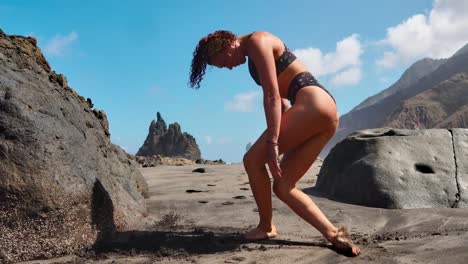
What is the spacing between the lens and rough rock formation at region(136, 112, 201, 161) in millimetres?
35906

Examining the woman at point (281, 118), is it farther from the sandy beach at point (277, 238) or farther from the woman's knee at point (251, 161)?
the sandy beach at point (277, 238)

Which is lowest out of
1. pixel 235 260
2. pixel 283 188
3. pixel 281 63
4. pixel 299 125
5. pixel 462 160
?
pixel 235 260

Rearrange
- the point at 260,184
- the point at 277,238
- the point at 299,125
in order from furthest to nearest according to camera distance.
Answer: the point at 277,238
the point at 260,184
the point at 299,125

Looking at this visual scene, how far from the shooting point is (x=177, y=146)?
36750 mm

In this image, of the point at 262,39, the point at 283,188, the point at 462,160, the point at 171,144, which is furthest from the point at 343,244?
the point at 171,144

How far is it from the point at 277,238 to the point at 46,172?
1.76 metres

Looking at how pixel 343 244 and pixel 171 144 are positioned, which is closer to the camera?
pixel 343 244

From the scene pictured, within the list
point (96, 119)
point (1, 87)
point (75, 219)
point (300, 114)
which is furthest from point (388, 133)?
point (1, 87)

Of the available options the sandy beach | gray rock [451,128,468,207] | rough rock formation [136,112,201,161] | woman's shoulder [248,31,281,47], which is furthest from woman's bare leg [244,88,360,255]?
rough rock formation [136,112,201,161]

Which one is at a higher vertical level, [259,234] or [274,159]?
[274,159]

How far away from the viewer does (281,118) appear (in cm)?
324

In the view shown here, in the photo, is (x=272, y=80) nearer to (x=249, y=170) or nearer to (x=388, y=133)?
(x=249, y=170)

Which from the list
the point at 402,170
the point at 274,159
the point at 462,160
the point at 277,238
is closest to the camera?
the point at 274,159

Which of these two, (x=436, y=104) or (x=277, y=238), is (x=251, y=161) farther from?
(x=436, y=104)
